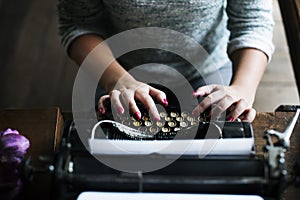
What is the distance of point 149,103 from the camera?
0.77 meters

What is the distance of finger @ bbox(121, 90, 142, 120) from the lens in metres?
0.75

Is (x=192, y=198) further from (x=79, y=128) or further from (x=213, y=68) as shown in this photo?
(x=213, y=68)

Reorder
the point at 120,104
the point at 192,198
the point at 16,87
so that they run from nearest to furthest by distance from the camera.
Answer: the point at 192,198, the point at 120,104, the point at 16,87

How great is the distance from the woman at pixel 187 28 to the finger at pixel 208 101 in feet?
0.07

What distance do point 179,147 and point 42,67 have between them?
4.24ft

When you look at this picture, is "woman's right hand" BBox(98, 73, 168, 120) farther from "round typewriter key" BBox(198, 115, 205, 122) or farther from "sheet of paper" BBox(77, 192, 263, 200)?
"sheet of paper" BBox(77, 192, 263, 200)

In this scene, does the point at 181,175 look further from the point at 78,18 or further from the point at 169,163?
the point at 78,18

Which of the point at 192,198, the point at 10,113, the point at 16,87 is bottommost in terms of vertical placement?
the point at 192,198

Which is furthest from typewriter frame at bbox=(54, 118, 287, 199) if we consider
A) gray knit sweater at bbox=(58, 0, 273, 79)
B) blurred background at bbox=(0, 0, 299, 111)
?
blurred background at bbox=(0, 0, 299, 111)

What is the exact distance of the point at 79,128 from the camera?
0.65 m

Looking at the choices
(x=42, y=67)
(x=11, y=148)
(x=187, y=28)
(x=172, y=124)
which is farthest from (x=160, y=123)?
(x=42, y=67)

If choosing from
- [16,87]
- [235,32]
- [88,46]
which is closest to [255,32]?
[235,32]

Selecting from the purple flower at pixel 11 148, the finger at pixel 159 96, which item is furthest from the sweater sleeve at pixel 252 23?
the purple flower at pixel 11 148

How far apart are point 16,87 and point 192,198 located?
1.30m
